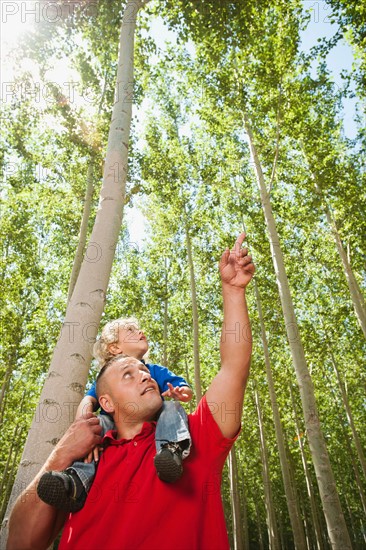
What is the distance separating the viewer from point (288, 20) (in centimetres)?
962

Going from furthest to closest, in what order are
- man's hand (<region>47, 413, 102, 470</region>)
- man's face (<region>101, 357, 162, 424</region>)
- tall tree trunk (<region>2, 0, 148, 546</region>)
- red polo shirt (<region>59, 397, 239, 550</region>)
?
tall tree trunk (<region>2, 0, 148, 546</region>)
man's face (<region>101, 357, 162, 424</region>)
man's hand (<region>47, 413, 102, 470</region>)
red polo shirt (<region>59, 397, 239, 550</region>)

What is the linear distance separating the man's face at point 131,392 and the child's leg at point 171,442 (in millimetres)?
92

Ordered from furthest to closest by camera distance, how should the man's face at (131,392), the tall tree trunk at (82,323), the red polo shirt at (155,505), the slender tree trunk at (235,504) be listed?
the slender tree trunk at (235,504) < the tall tree trunk at (82,323) < the man's face at (131,392) < the red polo shirt at (155,505)

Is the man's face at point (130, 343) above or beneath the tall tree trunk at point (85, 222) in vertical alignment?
beneath

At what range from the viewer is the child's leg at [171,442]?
134 centimetres

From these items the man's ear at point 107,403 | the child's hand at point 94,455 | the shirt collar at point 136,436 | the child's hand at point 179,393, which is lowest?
the child's hand at point 94,455

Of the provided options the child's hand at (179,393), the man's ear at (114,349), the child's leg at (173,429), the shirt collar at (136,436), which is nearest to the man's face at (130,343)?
the man's ear at (114,349)

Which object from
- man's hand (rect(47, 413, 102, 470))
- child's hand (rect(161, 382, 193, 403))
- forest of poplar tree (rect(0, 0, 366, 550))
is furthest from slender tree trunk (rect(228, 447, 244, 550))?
man's hand (rect(47, 413, 102, 470))

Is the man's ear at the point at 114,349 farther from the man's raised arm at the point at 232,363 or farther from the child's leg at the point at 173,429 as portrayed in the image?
the man's raised arm at the point at 232,363

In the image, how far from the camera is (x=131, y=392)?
6.11 feet

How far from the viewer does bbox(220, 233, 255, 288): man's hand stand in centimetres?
169

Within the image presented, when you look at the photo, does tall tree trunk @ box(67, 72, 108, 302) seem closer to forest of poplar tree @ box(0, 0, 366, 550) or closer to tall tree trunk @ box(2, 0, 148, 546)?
forest of poplar tree @ box(0, 0, 366, 550)

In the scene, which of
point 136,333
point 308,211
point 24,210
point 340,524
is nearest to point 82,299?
point 136,333

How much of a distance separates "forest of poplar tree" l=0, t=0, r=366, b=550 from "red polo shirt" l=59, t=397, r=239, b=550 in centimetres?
189
